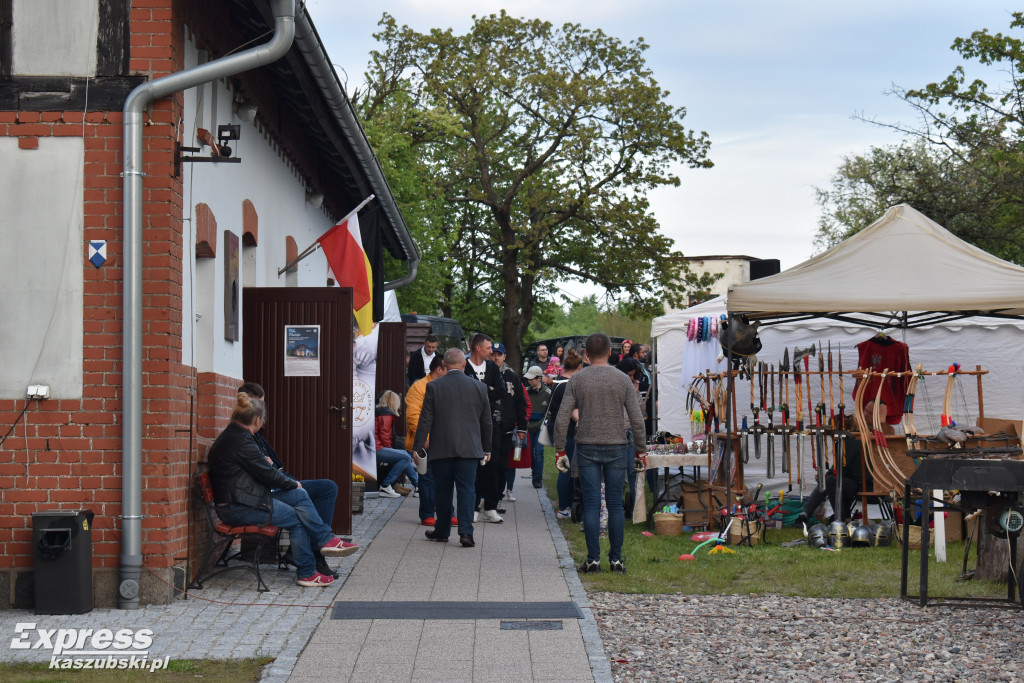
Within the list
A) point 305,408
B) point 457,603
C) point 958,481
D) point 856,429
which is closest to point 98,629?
point 457,603

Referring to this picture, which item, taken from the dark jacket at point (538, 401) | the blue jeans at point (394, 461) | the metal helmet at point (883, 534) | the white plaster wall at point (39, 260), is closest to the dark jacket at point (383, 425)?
the blue jeans at point (394, 461)

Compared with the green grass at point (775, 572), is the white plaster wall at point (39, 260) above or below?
above

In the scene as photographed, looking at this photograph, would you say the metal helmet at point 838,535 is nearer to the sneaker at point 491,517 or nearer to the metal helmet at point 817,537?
the metal helmet at point 817,537

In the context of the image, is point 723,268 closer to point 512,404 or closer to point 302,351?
point 512,404

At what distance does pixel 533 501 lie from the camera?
52.9 feet

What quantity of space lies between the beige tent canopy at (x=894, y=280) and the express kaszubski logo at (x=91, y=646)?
272 inches

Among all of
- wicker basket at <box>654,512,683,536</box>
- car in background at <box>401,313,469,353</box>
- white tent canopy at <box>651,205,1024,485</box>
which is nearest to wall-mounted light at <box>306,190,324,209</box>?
white tent canopy at <box>651,205,1024,485</box>

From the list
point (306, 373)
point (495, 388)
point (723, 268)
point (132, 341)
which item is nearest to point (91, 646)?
point (132, 341)

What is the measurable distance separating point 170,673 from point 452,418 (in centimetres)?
568

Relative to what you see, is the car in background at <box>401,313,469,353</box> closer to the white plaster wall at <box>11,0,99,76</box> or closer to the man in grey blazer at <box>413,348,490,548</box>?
the man in grey blazer at <box>413,348,490,548</box>

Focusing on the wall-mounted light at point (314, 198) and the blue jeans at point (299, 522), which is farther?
the wall-mounted light at point (314, 198)

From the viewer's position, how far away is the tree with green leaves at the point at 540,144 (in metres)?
39.2

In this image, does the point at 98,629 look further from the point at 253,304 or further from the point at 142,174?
the point at 253,304

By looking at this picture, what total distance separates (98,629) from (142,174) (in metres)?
2.99
